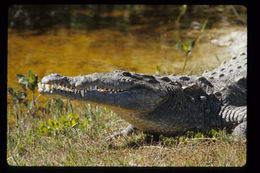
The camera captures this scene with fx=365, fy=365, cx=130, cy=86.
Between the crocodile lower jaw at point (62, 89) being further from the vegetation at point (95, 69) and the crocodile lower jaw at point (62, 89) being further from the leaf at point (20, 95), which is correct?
the leaf at point (20, 95)

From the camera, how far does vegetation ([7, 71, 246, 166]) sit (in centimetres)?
302

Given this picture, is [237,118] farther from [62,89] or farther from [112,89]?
[62,89]

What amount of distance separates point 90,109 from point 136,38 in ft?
14.0

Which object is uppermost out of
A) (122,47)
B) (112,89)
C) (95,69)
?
(112,89)

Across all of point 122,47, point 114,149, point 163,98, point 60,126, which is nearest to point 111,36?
point 122,47

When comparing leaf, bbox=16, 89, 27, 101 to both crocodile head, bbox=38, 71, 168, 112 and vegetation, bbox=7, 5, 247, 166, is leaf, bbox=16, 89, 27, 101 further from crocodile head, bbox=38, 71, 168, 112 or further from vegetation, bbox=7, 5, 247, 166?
crocodile head, bbox=38, 71, 168, 112

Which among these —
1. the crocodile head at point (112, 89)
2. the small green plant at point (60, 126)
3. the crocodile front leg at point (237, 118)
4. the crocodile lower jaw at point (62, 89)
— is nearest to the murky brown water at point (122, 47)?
the crocodile front leg at point (237, 118)

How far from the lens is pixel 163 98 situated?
3.44 metres

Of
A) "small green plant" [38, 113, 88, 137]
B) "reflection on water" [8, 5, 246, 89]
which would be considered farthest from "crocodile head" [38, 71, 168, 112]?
"reflection on water" [8, 5, 246, 89]

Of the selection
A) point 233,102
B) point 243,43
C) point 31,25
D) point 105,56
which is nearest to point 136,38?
point 105,56

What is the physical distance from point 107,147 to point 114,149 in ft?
0.23

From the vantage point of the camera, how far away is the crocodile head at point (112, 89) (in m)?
3.10

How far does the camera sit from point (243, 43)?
7008 millimetres
